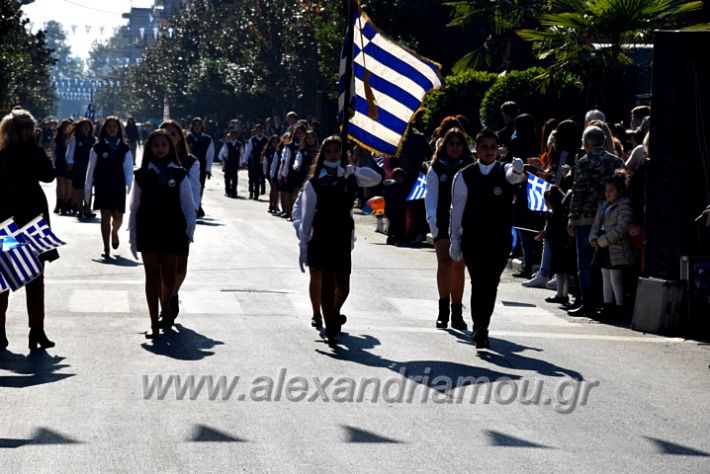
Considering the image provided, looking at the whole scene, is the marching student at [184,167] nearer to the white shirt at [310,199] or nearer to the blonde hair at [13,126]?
the white shirt at [310,199]

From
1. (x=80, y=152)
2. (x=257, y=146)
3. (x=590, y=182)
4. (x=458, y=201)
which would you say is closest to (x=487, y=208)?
(x=458, y=201)

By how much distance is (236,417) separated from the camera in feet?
27.6

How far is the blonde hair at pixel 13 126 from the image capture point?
11422 mm

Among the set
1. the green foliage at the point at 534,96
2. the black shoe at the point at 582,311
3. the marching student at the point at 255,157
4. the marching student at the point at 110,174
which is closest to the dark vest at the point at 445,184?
the black shoe at the point at 582,311

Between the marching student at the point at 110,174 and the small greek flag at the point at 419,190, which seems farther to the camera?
the small greek flag at the point at 419,190

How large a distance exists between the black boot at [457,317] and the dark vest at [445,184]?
684 mm

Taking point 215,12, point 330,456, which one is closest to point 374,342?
point 330,456

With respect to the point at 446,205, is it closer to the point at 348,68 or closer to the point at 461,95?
the point at 348,68

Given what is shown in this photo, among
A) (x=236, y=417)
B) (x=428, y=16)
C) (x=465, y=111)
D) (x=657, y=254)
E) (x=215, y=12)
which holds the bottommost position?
(x=236, y=417)

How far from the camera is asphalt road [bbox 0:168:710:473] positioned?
7473mm

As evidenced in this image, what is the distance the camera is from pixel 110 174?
62.8 feet

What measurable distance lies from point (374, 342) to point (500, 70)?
19.7 meters

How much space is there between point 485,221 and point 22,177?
369 centimetres

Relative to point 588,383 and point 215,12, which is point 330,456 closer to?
point 588,383
